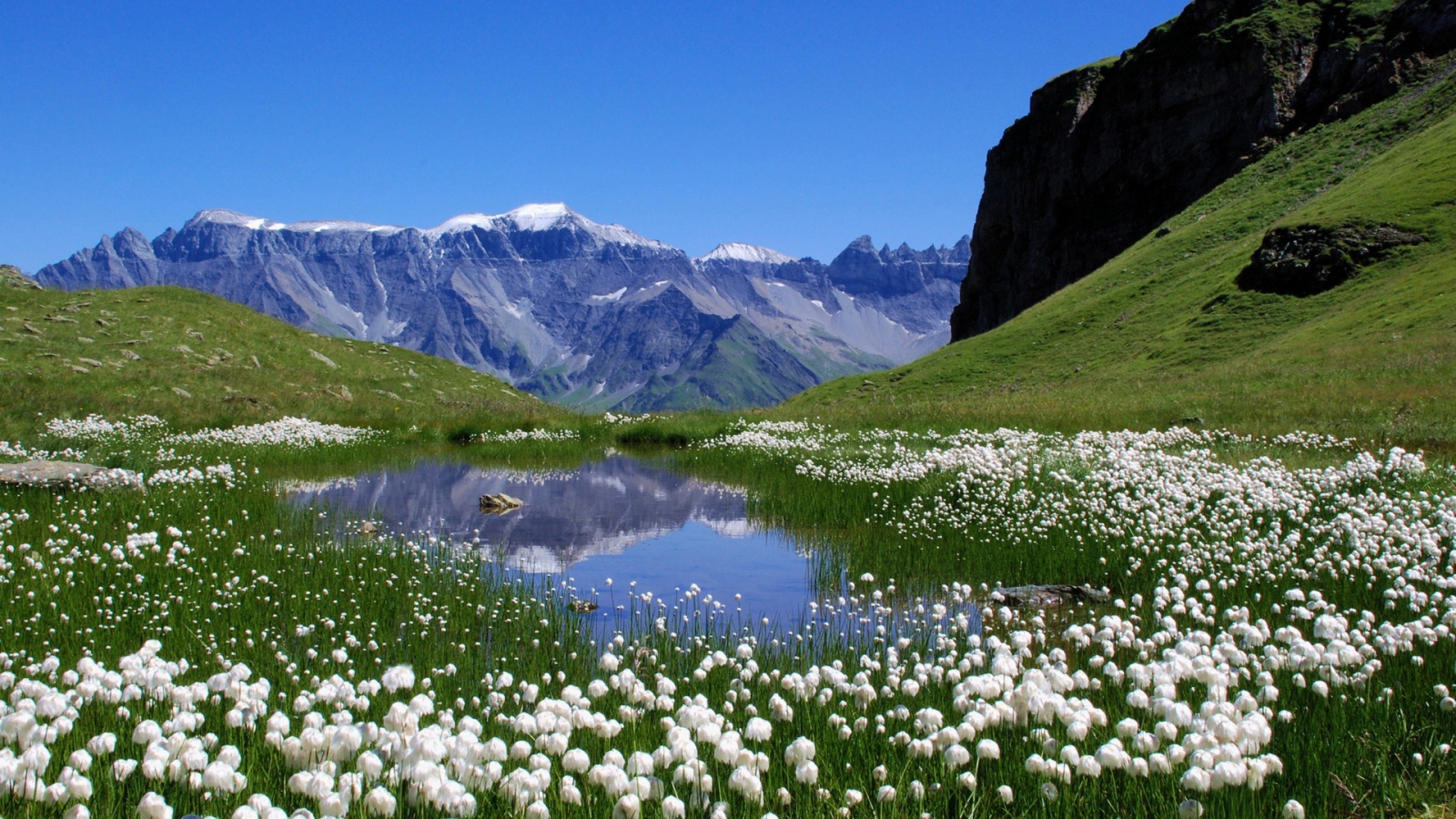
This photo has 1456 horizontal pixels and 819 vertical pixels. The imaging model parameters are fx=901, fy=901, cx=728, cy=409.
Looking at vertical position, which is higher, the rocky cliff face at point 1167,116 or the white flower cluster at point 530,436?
the rocky cliff face at point 1167,116

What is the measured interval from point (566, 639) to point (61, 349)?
1341 inches

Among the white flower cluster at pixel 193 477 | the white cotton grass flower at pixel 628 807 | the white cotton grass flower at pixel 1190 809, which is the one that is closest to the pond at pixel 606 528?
the white flower cluster at pixel 193 477

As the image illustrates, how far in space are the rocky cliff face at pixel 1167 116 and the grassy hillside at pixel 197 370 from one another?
80.4 metres

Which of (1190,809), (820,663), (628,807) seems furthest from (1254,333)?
(628,807)

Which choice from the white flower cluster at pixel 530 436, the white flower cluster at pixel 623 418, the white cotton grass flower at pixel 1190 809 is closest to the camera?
the white cotton grass flower at pixel 1190 809

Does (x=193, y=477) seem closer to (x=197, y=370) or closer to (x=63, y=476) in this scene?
(x=63, y=476)

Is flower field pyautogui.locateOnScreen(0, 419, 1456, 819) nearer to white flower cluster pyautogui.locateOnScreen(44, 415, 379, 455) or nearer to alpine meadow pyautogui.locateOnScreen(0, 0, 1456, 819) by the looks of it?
alpine meadow pyautogui.locateOnScreen(0, 0, 1456, 819)

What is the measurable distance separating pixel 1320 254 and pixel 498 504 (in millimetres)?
52193

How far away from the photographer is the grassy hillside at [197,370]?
3017 centimetres

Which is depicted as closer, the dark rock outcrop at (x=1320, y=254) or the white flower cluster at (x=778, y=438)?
the white flower cluster at (x=778, y=438)

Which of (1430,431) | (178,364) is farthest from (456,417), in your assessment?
(1430,431)

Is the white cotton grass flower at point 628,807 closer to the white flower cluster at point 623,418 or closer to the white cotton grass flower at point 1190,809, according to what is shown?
the white cotton grass flower at point 1190,809

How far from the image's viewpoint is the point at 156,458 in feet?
66.0

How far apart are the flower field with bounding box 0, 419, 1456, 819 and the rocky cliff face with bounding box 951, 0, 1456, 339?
281ft
